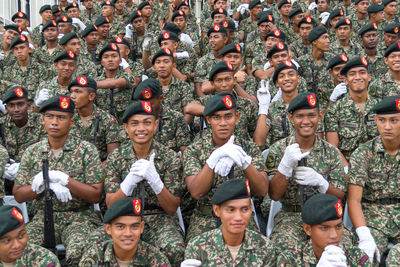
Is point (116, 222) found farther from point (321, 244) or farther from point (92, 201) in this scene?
point (321, 244)

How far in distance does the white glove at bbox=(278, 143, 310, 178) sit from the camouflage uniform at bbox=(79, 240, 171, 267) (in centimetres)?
135

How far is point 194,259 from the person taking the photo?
409 centimetres

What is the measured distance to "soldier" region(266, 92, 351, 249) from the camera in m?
4.73

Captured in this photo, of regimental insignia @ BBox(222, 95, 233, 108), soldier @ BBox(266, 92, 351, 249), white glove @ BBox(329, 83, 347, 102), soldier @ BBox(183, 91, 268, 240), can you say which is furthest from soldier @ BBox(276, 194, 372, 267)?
white glove @ BBox(329, 83, 347, 102)

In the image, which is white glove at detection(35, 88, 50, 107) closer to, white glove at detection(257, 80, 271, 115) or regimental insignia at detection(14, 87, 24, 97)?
regimental insignia at detection(14, 87, 24, 97)

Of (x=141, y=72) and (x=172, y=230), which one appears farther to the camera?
(x=141, y=72)

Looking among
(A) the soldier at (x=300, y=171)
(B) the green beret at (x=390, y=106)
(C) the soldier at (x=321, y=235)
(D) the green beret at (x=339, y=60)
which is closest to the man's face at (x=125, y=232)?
(C) the soldier at (x=321, y=235)

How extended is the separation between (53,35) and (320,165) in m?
6.97

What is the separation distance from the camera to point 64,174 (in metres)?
4.91

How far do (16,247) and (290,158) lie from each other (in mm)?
2410

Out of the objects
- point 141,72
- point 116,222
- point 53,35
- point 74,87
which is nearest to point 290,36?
point 141,72

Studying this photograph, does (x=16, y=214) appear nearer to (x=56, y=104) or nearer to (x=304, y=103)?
(x=56, y=104)

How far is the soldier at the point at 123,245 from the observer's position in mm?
4176

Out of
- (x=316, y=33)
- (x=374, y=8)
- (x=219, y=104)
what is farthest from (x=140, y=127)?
(x=374, y=8)
